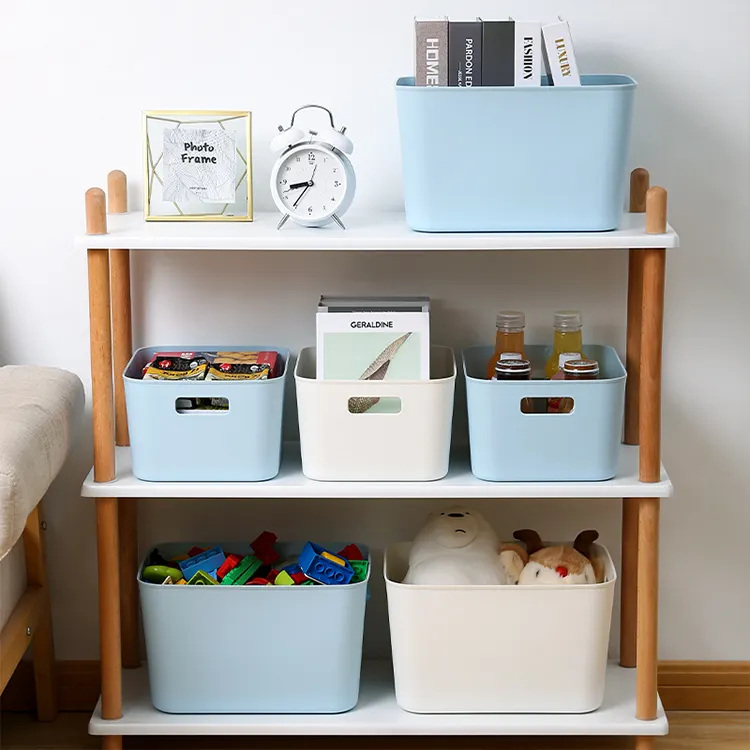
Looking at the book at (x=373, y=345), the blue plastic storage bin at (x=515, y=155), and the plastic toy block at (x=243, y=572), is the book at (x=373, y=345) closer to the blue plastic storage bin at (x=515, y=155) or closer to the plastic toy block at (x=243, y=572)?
the blue plastic storage bin at (x=515, y=155)

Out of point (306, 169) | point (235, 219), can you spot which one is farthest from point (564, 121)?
point (235, 219)

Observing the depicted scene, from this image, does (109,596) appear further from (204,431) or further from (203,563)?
(204,431)

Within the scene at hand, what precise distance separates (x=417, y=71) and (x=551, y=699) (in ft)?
3.12

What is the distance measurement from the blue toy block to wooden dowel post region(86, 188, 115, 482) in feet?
0.68

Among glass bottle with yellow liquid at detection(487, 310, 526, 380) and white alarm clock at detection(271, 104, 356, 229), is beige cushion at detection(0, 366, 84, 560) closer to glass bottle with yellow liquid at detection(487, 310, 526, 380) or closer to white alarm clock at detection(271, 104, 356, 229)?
white alarm clock at detection(271, 104, 356, 229)

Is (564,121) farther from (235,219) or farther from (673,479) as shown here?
(673,479)

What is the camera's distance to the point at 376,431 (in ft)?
5.42

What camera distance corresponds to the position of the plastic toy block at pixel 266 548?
182 centimetres

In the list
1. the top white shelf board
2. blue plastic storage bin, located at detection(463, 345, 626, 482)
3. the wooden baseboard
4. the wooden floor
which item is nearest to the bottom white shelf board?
the wooden floor

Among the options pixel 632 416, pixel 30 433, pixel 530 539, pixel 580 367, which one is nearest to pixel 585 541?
pixel 530 539

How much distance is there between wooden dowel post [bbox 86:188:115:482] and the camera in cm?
157

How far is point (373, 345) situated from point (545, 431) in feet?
0.92

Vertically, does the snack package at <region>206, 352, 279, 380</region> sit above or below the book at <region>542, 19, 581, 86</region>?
below

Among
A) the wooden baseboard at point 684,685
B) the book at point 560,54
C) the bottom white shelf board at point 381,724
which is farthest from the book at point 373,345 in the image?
the wooden baseboard at point 684,685
